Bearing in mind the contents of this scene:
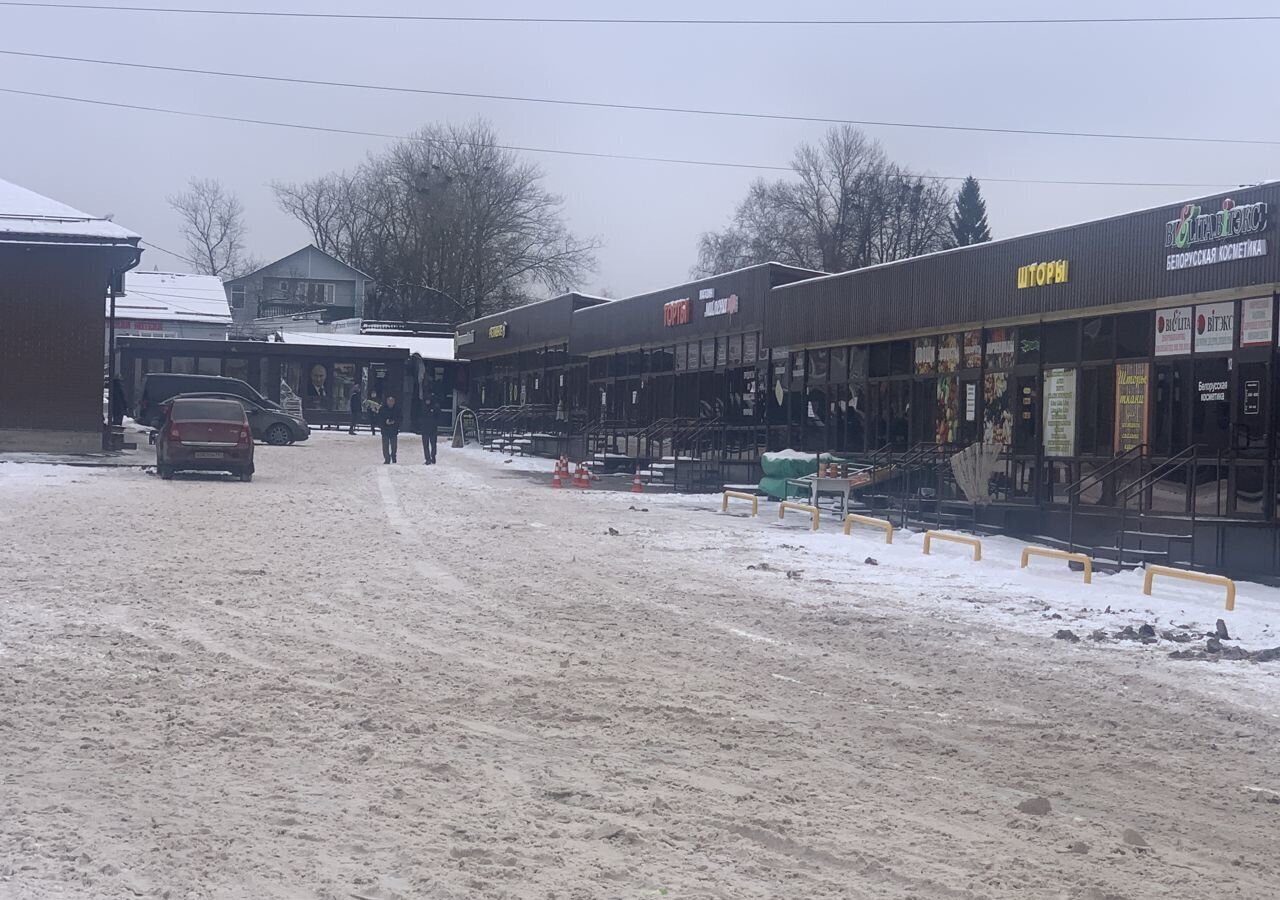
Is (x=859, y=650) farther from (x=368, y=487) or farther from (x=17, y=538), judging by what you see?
(x=368, y=487)

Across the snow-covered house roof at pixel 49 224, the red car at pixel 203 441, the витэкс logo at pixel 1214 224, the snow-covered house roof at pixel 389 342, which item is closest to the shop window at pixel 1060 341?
the витэкс logo at pixel 1214 224

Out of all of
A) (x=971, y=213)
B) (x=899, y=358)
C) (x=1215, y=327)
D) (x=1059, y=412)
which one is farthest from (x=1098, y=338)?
(x=971, y=213)

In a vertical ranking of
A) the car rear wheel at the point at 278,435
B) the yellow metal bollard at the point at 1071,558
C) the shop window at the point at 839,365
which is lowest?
the yellow metal bollard at the point at 1071,558

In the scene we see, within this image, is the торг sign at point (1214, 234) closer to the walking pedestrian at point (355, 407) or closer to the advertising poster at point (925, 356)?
the advertising poster at point (925, 356)

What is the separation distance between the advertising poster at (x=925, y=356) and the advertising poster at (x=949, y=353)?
0.18 metres

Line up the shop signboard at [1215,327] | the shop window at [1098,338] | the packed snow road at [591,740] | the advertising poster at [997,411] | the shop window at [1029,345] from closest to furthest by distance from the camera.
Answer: the packed snow road at [591,740]
the shop signboard at [1215,327]
the shop window at [1098,338]
the shop window at [1029,345]
the advertising poster at [997,411]

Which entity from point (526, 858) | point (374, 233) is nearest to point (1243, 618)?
point (526, 858)

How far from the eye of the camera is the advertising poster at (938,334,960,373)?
23078 mm

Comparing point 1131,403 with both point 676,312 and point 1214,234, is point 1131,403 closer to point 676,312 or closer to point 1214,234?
A: point 1214,234

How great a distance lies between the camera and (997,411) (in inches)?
862

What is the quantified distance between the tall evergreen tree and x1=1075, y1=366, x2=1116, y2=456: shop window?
68.5m

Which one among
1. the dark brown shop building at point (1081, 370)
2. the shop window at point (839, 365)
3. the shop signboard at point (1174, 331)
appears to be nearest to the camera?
the dark brown shop building at point (1081, 370)

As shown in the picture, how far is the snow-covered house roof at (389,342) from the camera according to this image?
2345 inches

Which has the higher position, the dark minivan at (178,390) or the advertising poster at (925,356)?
the advertising poster at (925,356)
